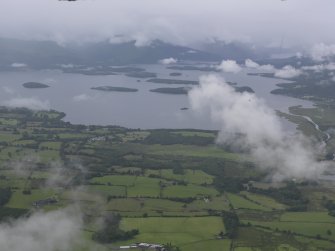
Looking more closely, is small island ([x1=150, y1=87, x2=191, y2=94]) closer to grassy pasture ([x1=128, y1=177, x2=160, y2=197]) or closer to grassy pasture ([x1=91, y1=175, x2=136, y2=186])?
grassy pasture ([x1=91, y1=175, x2=136, y2=186])

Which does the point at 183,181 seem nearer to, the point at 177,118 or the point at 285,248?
the point at 285,248

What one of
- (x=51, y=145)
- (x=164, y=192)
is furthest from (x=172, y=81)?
(x=164, y=192)

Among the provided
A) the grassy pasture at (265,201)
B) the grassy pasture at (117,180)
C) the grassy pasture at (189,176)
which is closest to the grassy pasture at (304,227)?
the grassy pasture at (265,201)

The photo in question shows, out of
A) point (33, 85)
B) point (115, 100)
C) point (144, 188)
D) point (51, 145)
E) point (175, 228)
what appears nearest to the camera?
point (175, 228)

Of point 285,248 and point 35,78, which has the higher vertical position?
point 35,78

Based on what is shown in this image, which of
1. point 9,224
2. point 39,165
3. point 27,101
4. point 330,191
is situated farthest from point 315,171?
point 27,101

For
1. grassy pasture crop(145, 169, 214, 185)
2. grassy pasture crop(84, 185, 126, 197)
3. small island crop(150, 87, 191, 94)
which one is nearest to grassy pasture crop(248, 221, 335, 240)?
grassy pasture crop(145, 169, 214, 185)

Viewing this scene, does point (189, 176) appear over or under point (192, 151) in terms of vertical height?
under

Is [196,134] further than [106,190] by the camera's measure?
Yes

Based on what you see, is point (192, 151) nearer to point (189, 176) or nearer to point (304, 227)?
point (189, 176)

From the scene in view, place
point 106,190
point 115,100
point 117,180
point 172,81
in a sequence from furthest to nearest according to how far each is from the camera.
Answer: point 172,81, point 115,100, point 117,180, point 106,190

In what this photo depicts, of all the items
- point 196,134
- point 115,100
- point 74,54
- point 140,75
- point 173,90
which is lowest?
point 196,134
